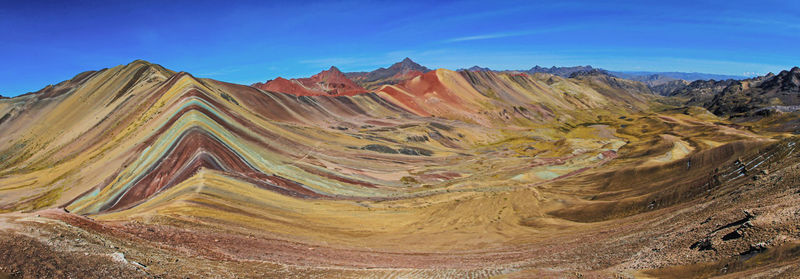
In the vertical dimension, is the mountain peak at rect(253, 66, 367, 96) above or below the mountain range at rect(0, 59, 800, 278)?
above

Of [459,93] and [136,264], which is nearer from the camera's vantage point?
[136,264]

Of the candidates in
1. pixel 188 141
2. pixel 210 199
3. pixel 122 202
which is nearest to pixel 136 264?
pixel 210 199

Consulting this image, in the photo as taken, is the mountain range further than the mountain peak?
No

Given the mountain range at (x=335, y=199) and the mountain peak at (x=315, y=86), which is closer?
the mountain range at (x=335, y=199)

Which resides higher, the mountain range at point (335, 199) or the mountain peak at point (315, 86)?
the mountain peak at point (315, 86)

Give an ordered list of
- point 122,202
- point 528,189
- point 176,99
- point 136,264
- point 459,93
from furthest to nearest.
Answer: point 459,93 → point 176,99 → point 528,189 → point 122,202 → point 136,264

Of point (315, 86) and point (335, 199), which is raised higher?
point (315, 86)

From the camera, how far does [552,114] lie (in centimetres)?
15988

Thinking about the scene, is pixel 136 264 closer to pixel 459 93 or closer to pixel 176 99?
pixel 176 99

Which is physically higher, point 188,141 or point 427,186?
point 188,141

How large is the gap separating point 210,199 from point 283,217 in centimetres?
503

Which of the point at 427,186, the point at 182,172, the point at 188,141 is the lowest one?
the point at 427,186

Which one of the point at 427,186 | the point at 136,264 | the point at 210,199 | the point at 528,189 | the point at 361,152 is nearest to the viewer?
the point at 136,264

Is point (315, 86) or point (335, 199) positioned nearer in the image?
point (335, 199)
